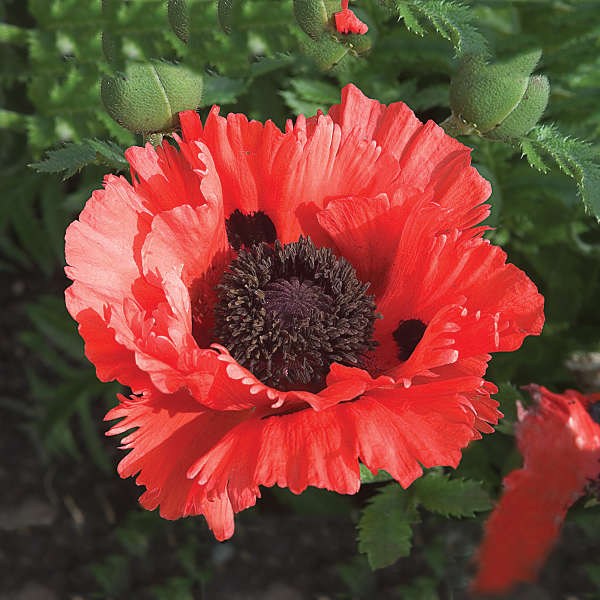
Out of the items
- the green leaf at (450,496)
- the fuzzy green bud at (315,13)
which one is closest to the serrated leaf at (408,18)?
the fuzzy green bud at (315,13)

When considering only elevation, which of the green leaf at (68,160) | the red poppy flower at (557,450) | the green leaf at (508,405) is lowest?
the green leaf at (508,405)

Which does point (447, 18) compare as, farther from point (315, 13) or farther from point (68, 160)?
point (68, 160)

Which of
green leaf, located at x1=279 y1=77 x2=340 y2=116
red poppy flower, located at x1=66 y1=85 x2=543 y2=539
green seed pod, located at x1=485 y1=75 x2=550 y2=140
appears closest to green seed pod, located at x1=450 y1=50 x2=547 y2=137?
green seed pod, located at x1=485 y1=75 x2=550 y2=140

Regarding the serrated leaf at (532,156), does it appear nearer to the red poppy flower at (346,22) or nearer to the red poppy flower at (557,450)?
the red poppy flower at (346,22)

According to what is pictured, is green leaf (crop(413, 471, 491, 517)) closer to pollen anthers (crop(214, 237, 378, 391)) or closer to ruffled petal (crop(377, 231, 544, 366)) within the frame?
pollen anthers (crop(214, 237, 378, 391))

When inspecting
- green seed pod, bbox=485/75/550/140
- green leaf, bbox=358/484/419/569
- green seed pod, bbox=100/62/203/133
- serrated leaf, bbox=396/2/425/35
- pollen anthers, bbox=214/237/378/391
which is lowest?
green leaf, bbox=358/484/419/569

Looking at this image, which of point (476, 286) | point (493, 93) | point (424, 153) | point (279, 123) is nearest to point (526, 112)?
point (493, 93)
